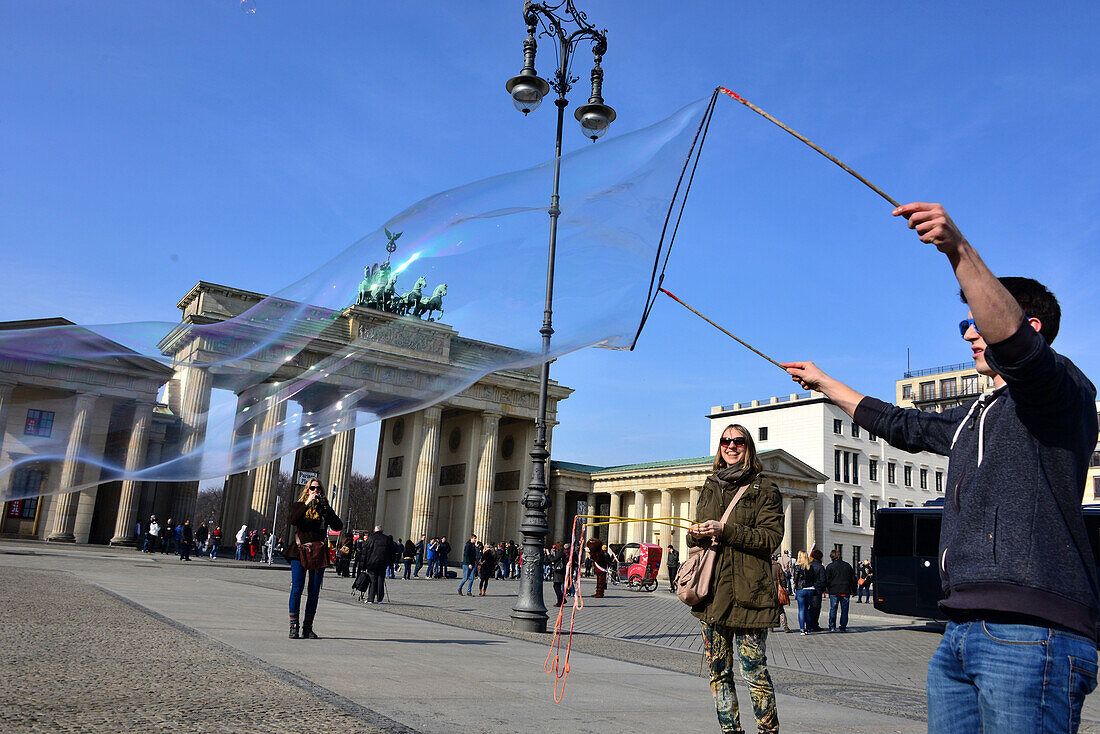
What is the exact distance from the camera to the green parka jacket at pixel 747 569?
4328 millimetres

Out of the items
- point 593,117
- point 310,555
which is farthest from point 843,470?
point 310,555

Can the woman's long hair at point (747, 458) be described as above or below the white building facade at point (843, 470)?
below

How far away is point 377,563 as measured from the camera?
17.9 metres

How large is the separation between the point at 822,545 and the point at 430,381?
70.1 m

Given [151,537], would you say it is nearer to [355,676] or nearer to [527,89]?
[527,89]

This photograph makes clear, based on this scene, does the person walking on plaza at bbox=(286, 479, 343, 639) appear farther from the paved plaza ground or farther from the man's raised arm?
the man's raised arm

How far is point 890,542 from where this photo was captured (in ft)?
75.6

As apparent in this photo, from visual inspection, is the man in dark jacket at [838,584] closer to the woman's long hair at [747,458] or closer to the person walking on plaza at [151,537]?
the woman's long hair at [747,458]

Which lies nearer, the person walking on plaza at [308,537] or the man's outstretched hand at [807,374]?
the man's outstretched hand at [807,374]

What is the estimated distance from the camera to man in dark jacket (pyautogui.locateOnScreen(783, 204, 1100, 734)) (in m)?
2.15

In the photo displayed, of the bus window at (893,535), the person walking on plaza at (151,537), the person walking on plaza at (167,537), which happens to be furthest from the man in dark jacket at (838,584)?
the person walking on plaza at (167,537)

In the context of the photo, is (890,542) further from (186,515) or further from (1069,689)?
(186,515)

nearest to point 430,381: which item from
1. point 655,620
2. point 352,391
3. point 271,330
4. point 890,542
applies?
point 352,391

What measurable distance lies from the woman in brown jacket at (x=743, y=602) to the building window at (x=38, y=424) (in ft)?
21.4
